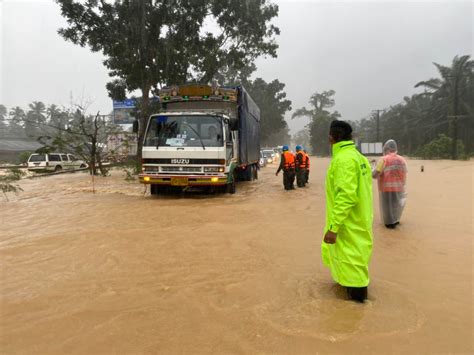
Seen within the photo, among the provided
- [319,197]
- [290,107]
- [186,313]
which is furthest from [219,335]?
[290,107]

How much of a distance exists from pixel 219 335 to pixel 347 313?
47.1 inches

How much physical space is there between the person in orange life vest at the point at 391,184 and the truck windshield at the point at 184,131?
4.40 metres

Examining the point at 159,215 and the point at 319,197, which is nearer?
the point at 159,215

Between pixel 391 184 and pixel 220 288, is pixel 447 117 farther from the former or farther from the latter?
pixel 220 288

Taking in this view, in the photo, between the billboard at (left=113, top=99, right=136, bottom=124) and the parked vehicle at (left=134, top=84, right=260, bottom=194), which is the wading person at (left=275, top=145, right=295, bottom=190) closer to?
the parked vehicle at (left=134, top=84, right=260, bottom=194)

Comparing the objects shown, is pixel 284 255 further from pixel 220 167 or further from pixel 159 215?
pixel 220 167

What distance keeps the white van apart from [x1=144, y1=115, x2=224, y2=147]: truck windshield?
17.9 meters

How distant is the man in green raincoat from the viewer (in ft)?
11.7

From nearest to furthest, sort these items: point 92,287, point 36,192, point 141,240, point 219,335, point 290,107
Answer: point 219,335 < point 92,287 < point 141,240 < point 36,192 < point 290,107

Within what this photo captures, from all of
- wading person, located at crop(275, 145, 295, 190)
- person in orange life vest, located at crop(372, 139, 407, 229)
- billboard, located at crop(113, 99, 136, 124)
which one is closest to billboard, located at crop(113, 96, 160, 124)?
billboard, located at crop(113, 99, 136, 124)

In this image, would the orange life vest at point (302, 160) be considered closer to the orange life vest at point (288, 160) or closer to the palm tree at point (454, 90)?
the orange life vest at point (288, 160)

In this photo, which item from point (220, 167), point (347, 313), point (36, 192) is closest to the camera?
point (347, 313)

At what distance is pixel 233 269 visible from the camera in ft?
16.2

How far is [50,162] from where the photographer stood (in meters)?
26.3
